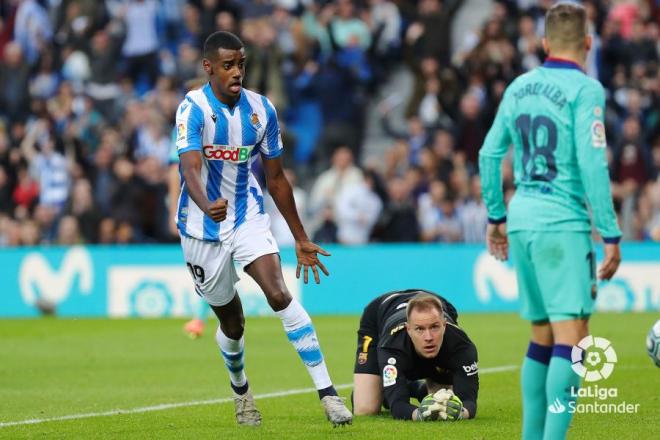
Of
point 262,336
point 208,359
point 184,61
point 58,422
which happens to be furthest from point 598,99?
point 184,61

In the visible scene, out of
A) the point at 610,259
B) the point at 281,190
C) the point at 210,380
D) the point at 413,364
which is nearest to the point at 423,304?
the point at 413,364

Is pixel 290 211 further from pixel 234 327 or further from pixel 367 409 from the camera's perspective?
pixel 367 409

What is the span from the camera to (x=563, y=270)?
20.7 ft

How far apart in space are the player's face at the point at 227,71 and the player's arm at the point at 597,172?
2817 mm

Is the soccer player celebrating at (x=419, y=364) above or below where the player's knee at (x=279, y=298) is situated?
below

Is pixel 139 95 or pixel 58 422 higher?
pixel 139 95

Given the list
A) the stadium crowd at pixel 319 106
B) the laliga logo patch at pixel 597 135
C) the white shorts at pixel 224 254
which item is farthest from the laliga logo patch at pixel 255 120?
the stadium crowd at pixel 319 106

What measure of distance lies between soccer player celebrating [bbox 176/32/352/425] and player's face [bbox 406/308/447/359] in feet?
2.03

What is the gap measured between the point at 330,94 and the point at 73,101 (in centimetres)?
485

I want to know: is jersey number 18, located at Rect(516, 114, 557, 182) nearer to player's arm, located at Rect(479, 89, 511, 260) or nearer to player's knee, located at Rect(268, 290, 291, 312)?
player's arm, located at Rect(479, 89, 511, 260)

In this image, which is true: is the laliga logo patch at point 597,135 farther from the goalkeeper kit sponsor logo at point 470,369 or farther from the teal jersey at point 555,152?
the goalkeeper kit sponsor logo at point 470,369

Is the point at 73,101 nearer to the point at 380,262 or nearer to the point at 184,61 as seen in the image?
the point at 184,61

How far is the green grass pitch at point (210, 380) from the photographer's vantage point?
8.34 m

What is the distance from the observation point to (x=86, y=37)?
24.9 m
